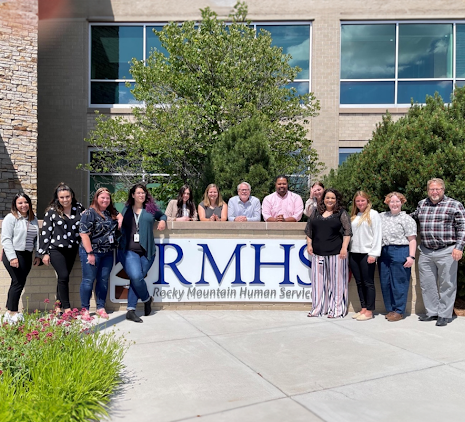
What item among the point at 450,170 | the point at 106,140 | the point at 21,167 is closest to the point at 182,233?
the point at 450,170

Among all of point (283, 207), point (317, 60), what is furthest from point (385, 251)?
point (317, 60)

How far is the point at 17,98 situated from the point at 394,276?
9334 mm

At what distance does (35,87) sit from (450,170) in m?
9.37

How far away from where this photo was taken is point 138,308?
6406 mm

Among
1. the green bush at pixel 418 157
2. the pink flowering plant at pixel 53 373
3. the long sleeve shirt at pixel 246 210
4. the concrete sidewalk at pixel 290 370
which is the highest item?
the green bush at pixel 418 157

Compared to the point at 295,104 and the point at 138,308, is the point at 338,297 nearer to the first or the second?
the point at 138,308

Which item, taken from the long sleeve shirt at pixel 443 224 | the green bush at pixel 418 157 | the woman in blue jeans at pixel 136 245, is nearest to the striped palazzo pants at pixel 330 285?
the long sleeve shirt at pixel 443 224

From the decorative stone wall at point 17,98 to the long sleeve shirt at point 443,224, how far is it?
8.89 metres

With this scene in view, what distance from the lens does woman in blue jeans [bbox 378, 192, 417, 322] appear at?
584cm

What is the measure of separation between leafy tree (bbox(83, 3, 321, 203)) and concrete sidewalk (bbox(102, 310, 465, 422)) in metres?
3.98

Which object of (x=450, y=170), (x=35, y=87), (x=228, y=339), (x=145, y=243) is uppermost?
(x=35, y=87)

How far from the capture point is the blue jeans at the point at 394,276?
5.88 meters

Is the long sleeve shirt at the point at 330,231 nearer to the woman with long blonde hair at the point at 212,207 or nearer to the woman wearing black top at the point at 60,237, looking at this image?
the woman with long blonde hair at the point at 212,207

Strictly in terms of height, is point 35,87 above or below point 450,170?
Answer: above
